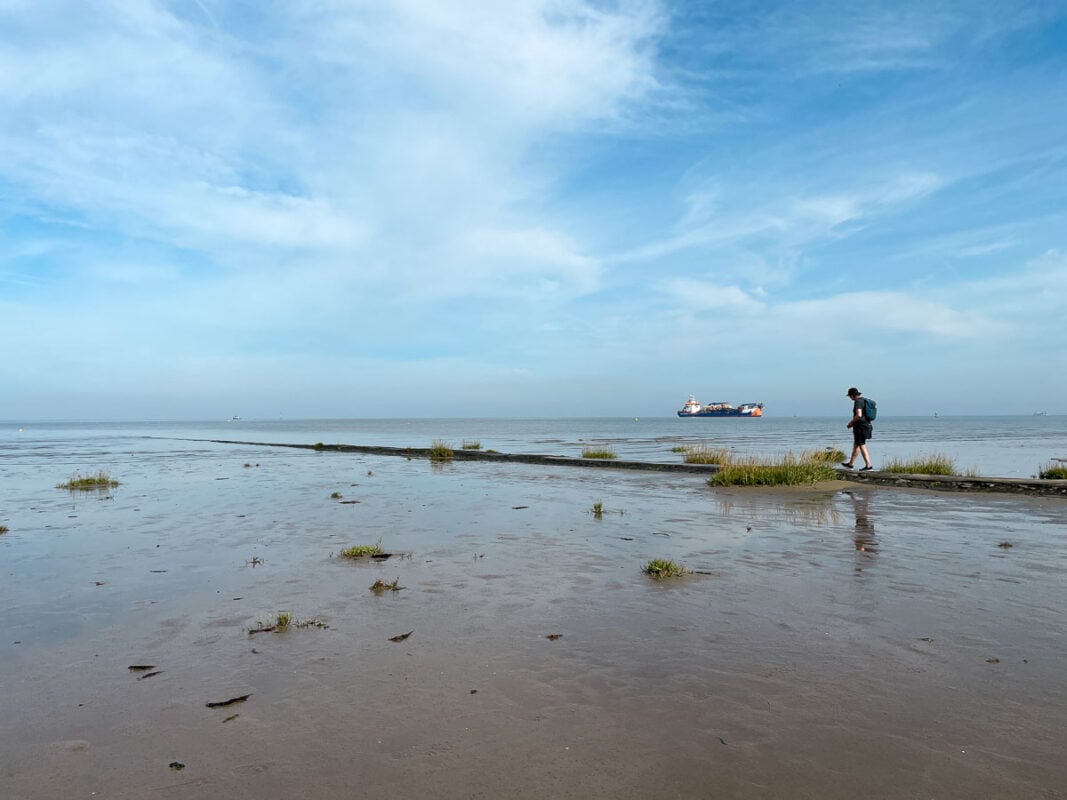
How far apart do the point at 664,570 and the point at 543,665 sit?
2.85m

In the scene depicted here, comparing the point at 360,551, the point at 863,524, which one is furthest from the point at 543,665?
the point at 863,524

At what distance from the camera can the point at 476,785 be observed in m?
3.26

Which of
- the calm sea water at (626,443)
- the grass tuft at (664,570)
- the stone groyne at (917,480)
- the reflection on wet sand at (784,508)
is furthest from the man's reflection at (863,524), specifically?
the calm sea water at (626,443)

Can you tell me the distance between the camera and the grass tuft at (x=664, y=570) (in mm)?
7232

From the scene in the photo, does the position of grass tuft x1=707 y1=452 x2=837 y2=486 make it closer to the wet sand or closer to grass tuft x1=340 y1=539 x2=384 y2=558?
the wet sand

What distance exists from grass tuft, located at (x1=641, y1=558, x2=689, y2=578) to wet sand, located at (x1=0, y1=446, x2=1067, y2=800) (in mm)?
173

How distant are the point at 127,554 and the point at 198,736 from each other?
614 centimetres

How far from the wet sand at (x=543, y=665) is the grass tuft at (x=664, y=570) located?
0.17 meters

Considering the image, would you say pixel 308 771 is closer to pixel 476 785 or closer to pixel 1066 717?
pixel 476 785

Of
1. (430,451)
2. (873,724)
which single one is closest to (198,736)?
(873,724)

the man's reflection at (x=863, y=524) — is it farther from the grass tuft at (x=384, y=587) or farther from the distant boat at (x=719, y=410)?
the distant boat at (x=719, y=410)

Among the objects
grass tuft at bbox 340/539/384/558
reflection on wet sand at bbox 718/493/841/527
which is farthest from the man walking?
grass tuft at bbox 340/539/384/558

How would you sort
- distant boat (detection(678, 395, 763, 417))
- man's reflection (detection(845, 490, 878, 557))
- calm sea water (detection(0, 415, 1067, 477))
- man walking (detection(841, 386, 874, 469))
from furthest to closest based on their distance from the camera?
1. distant boat (detection(678, 395, 763, 417))
2. calm sea water (detection(0, 415, 1067, 477))
3. man walking (detection(841, 386, 874, 469))
4. man's reflection (detection(845, 490, 878, 557))

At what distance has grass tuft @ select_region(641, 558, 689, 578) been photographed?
7.23 meters
